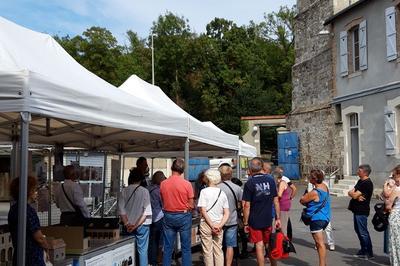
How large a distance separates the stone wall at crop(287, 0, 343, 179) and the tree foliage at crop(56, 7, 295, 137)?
610 inches

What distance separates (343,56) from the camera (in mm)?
22703

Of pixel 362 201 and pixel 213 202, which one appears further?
pixel 362 201

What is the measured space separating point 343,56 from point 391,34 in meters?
3.54

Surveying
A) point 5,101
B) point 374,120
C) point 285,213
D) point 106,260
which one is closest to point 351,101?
point 374,120

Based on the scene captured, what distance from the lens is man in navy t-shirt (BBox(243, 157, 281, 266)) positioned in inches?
285

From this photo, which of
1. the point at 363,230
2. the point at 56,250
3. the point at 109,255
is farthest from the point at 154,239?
the point at 363,230

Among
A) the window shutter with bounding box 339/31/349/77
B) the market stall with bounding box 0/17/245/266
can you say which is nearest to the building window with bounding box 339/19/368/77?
the window shutter with bounding box 339/31/349/77

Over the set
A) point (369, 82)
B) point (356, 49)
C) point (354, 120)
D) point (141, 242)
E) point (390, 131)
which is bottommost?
point (141, 242)

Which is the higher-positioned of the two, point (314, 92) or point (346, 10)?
point (346, 10)

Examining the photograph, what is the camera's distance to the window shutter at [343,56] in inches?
888

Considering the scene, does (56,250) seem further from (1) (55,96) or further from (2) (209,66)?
(2) (209,66)

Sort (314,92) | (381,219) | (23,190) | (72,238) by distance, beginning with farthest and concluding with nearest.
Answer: (314,92) → (381,219) → (72,238) → (23,190)

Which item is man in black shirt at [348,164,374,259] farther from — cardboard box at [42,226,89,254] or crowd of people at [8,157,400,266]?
cardboard box at [42,226,89,254]

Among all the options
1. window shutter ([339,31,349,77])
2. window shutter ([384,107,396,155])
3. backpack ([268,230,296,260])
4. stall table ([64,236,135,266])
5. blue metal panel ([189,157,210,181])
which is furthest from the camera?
blue metal panel ([189,157,210,181])
